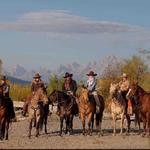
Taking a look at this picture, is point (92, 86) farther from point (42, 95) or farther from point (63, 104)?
point (42, 95)

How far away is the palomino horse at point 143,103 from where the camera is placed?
2373cm

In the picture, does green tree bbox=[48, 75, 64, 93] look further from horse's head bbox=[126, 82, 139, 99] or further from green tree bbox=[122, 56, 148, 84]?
horse's head bbox=[126, 82, 139, 99]

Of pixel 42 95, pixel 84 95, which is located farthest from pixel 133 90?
pixel 42 95

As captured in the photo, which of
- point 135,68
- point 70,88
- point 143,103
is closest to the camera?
point 143,103

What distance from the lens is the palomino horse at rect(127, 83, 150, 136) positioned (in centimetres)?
2373

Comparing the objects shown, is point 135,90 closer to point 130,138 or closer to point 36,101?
point 130,138

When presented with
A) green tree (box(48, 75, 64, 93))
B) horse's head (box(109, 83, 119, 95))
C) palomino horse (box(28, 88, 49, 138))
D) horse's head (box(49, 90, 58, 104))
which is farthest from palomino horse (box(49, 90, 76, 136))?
green tree (box(48, 75, 64, 93))

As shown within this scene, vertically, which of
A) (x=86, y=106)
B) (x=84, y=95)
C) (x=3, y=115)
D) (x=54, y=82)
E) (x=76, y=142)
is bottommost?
(x=76, y=142)

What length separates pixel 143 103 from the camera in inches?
941

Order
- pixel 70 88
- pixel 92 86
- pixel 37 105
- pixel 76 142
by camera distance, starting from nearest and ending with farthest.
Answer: pixel 76 142 → pixel 37 105 → pixel 92 86 → pixel 70 88

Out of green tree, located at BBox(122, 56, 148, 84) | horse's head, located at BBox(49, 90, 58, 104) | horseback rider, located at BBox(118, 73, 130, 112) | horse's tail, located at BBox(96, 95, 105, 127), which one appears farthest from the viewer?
green tree, located at BBox(122, 56, 148, 84)

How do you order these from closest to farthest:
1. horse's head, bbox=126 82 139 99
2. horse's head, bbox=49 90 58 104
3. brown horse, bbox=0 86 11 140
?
brown horse, bbox=0 86 11 140 → horse's head, bbox=126 82 139 99 → horse's head, bbox=49 90 58 104

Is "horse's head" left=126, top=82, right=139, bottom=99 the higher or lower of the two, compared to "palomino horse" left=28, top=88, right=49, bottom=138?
higher

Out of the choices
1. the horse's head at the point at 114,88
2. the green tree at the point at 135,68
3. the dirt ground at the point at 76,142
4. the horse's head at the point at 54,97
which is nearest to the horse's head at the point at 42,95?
the horse's head at the point at 54,97
